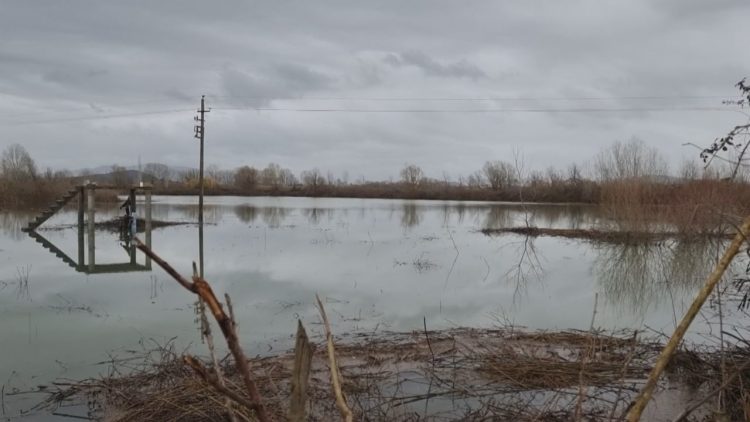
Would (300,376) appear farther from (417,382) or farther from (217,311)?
(417,382)

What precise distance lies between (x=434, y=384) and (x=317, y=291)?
492cm

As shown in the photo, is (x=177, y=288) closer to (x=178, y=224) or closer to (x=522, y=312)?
(x=522, y=312)

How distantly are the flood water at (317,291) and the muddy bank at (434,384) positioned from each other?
2.02 ft

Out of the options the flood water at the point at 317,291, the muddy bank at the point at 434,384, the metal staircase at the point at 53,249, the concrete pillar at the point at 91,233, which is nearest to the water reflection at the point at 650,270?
the flood water at the point at 317,291

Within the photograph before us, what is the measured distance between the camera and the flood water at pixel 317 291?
7.01 meters

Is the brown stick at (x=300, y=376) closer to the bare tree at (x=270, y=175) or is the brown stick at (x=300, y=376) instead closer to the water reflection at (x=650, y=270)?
the water reflection at (x=650, y=270)

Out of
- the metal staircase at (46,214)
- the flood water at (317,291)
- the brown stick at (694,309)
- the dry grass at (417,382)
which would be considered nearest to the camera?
the brown stick at (694,309)

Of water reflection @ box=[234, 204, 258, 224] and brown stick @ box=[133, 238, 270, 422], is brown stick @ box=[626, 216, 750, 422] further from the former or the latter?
water reflection @ box=[234, 204, 258, 224]

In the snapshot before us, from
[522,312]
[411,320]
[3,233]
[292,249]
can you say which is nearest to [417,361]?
[411,320]

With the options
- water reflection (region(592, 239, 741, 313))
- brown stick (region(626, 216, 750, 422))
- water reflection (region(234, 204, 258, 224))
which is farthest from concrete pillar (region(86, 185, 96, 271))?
brown stick (region(626, 216, 750, 422))

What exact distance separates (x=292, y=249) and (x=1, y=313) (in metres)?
8.62

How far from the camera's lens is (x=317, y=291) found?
397 inches

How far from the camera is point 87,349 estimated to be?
21.5ft

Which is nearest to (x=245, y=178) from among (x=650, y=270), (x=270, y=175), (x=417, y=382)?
(x=270, y=175)
